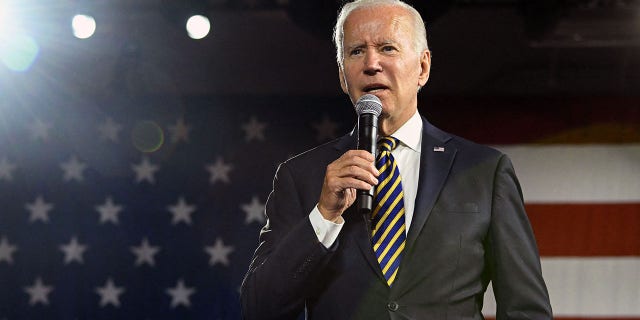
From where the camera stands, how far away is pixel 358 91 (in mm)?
1444

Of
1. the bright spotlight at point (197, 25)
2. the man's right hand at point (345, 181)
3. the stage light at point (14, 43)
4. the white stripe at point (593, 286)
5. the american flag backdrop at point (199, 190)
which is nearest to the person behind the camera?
the man's right hand at point (345, 181)

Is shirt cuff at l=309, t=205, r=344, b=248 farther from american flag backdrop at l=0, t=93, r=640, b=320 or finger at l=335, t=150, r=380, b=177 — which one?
american flag backdrop at l=0, t=93, r=640, b=320

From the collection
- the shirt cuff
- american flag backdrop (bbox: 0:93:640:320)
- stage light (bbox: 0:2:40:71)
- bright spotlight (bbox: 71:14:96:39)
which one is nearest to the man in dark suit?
the shirt cuff

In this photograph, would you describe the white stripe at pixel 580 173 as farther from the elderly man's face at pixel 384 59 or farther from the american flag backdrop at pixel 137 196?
the elderly man's face at pixel 384 59

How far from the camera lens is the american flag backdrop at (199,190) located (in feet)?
14.5

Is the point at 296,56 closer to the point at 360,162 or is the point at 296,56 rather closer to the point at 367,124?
the point at 367,124

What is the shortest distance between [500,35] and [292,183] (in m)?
3.10

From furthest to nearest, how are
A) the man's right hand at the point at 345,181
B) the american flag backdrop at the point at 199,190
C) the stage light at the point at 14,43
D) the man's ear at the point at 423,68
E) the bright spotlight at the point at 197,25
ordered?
1. the american flag backdrop at the point at 199,190
2. the stage light at the point at 14,43
3. the bright spotlight at the point at 197,25
4. the man's ear at the point at 423,68
5. the man's right hand at the point at 345,181

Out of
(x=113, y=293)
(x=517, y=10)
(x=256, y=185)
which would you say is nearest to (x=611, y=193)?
(x=517, y=10)

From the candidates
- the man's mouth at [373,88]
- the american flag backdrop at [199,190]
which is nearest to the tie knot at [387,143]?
the man's mouth at [373,88]

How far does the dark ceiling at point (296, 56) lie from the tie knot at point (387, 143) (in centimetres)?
236

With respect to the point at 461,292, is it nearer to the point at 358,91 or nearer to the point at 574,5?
the point at 358,91

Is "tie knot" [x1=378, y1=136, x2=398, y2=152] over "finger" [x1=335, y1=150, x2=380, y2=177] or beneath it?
over

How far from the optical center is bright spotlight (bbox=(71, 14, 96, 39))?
372 cm
